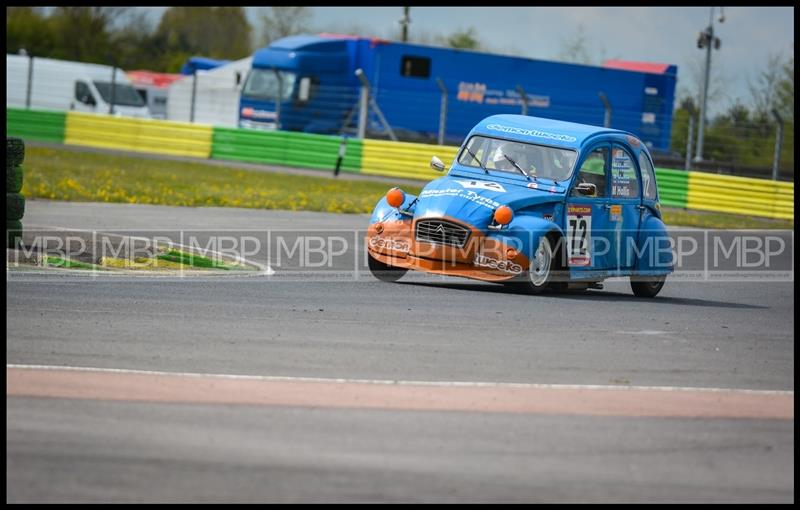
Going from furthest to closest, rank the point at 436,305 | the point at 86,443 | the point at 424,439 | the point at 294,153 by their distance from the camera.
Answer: the point at 294,153, the point at 436,305, the point at 424,439, the point at 86,443

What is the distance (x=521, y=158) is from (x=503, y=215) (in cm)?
139

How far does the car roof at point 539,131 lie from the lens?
42.2 ft

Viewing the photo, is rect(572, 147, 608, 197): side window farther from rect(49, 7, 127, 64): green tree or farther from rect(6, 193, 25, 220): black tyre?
rect(49, 7, 127, 64): green tree

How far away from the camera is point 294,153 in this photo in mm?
33375

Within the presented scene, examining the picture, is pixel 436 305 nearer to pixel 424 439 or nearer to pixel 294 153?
pixel 424 439

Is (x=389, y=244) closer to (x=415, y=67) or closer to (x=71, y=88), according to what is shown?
(x=415, y=67)

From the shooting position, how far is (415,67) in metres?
36.8

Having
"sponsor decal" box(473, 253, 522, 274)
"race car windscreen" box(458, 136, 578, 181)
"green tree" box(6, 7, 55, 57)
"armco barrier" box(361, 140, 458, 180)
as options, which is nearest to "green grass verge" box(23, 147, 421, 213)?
"armco barrier" box(361, 140, 458, 180)

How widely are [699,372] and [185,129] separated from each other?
1082 inches

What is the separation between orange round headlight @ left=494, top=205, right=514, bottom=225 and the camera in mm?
11617

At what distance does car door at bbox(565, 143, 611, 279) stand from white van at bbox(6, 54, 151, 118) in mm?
31830

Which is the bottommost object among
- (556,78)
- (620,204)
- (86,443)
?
(86,443)

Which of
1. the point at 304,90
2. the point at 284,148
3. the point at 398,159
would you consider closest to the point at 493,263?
the point at 398,159

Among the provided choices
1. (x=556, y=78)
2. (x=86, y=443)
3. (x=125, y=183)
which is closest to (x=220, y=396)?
(x=86, y=443)
